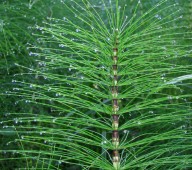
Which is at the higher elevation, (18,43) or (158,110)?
(18,43)

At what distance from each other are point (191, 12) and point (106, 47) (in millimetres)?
1069

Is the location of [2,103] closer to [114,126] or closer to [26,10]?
[26,10]

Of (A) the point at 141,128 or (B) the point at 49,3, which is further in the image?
(B) the point at 49,3

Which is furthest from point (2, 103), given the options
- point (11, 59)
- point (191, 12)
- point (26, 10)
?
point (191, 12)

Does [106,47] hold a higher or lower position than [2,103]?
higher

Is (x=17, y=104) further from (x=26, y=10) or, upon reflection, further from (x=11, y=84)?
(x=26, y=10)

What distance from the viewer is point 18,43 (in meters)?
2.39

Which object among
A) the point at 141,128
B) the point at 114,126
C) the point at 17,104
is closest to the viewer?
the point at 114,126

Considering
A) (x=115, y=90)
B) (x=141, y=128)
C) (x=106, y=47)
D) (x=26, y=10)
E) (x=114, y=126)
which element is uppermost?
(x=26, y=10)

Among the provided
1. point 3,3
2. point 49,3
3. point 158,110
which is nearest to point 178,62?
point 158,110

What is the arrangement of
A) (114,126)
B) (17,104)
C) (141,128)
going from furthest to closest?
(17,104), (141,128), (114,126)

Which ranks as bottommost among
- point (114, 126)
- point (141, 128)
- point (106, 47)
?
point (141, 128)

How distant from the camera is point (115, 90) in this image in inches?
63.9

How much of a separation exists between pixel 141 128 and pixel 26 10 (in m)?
0.88
